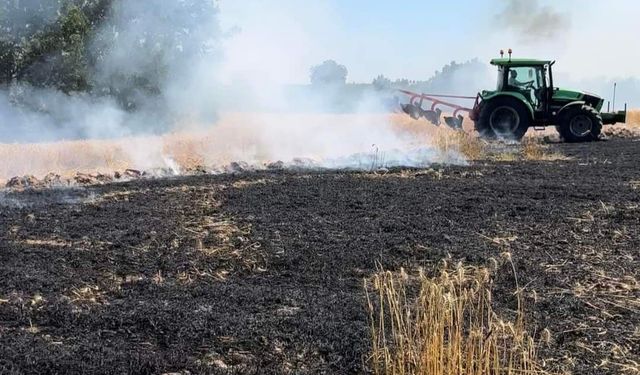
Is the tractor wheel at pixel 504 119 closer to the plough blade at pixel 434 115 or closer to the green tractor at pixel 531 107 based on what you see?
the green tractor at pixel 531 107

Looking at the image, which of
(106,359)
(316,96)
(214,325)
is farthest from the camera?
(316,96)

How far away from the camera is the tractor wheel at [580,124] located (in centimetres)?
1806

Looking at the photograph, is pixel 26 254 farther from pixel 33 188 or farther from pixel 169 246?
pixel 33 188

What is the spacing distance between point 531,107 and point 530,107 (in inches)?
6.9

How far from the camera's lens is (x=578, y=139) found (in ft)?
59.7

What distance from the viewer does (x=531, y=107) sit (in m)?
17.8

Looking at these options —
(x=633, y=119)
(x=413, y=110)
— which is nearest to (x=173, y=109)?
(x=413, y=110)

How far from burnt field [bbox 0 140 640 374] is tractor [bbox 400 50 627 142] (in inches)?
328

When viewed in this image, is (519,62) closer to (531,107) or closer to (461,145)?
(531,107)

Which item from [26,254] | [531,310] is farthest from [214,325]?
[26,254]

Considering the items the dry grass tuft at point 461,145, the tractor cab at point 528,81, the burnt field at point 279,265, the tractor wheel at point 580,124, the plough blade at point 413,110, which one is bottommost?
the burnt field at point 279,265

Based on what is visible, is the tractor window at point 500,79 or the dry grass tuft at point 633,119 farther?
the dry grass tuft at point 633,119

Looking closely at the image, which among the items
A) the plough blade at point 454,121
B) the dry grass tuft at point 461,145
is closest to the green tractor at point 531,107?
the plough blade at point 454,121

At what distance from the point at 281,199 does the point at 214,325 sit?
15.1 ft
